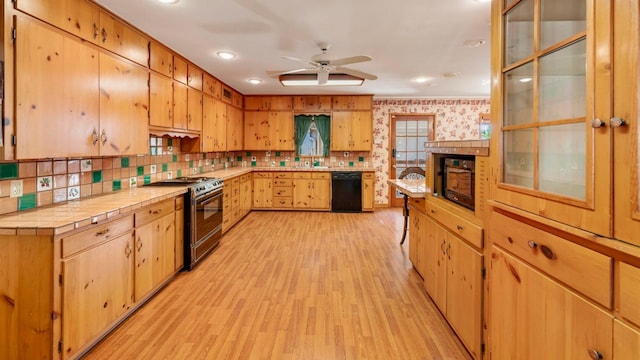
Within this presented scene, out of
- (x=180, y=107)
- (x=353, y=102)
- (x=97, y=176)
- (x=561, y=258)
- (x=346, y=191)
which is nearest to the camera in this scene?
(x=561, y=258)

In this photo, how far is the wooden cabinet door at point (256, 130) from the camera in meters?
7.01

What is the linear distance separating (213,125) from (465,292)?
4378mm

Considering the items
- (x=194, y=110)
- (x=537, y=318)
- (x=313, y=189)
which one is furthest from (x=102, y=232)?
(x=313, y=189)

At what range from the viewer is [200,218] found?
3625 millimetres

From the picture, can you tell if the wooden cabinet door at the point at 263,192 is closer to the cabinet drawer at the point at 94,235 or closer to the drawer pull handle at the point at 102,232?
the cabinet drawer at the point at 94,235

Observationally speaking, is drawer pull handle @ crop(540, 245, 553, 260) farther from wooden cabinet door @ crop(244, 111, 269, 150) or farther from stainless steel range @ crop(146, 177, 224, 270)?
wooden cabinet door @ crop(244, 111, 269, 150)

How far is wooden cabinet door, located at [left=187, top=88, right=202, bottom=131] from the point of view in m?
4.27

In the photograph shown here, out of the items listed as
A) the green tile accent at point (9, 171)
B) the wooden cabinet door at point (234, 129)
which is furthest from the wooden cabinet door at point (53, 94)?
the wooden cabinet door at point (234, 129)

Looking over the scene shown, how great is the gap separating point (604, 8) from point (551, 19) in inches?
12.9

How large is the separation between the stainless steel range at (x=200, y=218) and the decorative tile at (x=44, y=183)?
3.80ft

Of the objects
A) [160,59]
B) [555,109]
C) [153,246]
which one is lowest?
[153,246]

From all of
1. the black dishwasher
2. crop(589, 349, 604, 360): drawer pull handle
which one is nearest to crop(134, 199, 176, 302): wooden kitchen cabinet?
crop(589, 349, 604, 360): drawer pull handle

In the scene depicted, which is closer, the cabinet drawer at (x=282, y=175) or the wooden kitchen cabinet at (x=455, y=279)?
the wooden kitchen cabinet at (x=455, y=279)

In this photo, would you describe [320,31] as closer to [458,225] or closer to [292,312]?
[458,225]
